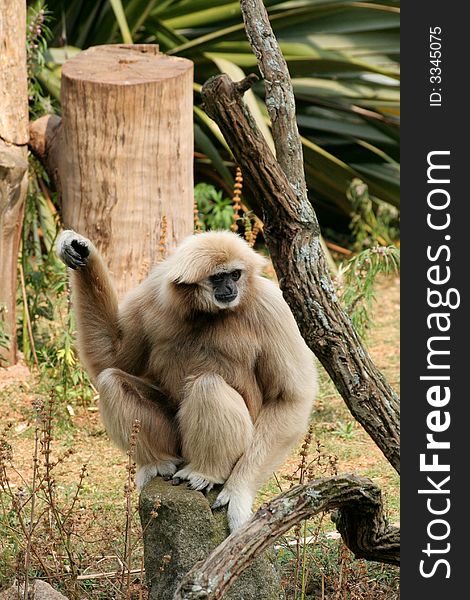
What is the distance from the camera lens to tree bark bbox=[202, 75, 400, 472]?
4.03 meters

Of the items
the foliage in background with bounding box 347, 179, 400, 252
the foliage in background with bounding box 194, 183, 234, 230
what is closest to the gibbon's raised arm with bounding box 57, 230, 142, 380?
the foliage in background with bounding box 194, 183, 234, 230

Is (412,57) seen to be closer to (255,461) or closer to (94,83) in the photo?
(255,461)

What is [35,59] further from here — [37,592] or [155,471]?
[37,592]

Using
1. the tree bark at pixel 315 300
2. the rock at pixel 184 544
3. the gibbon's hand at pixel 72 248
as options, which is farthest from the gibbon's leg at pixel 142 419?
the tree bark at pixel 315 300

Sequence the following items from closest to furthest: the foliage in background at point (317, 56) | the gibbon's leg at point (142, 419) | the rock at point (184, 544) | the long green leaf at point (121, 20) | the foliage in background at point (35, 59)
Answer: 1. the rock at point (184, 544)
2. the gibbon's leg at point (142, 419)
3. the foliage in background at point (35, 59)
4. the long green leaf at point (121, 20)
5. the foliage in background at point (317, 56)

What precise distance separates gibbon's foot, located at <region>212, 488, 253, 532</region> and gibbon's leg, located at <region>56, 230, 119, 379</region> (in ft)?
3.12

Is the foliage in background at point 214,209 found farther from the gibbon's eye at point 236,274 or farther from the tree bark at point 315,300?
the tree bark at point 315,300

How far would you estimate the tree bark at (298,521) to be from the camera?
3.41 m

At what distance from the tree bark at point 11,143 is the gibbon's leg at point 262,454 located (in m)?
2.98

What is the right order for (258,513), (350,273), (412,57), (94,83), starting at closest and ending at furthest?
(258,513) → (412,57) → (94,83) → (350,273)

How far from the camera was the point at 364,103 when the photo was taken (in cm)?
1077

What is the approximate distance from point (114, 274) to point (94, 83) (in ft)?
4.30

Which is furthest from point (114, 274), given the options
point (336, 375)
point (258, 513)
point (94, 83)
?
point (258, 513)

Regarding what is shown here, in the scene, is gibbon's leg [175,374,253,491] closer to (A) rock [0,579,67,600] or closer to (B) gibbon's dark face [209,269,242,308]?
(B) gibbon's dark face [209,269,242,308]
